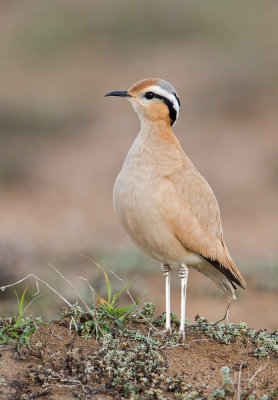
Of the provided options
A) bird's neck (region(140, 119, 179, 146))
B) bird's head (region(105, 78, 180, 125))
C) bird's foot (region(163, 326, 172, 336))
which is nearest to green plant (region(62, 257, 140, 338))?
bird's foot (region(163, 326, 172, 336))

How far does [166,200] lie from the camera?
5.00 metres

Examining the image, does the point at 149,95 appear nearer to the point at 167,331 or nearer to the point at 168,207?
the point at 168,207


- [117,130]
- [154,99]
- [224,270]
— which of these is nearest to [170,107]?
[154,99]

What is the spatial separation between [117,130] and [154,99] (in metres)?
13.1

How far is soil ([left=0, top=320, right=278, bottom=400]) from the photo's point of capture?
419 centimetres

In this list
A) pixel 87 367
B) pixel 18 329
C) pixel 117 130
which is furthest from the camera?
pixel 117 130

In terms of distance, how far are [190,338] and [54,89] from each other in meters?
17.4

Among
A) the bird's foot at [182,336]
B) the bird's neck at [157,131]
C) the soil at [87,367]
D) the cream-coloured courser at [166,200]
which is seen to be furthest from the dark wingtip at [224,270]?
the bird's neck at [157,131]

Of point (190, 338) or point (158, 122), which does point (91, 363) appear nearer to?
point (190, 338)

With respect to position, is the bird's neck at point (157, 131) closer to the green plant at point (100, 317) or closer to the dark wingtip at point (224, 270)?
the dark wingtip at point (224, 270)

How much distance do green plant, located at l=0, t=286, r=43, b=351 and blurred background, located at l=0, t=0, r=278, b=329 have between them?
5.47 feet

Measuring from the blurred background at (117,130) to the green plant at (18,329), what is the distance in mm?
1667

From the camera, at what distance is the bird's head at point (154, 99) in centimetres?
534

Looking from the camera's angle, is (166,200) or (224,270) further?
(224,270)
